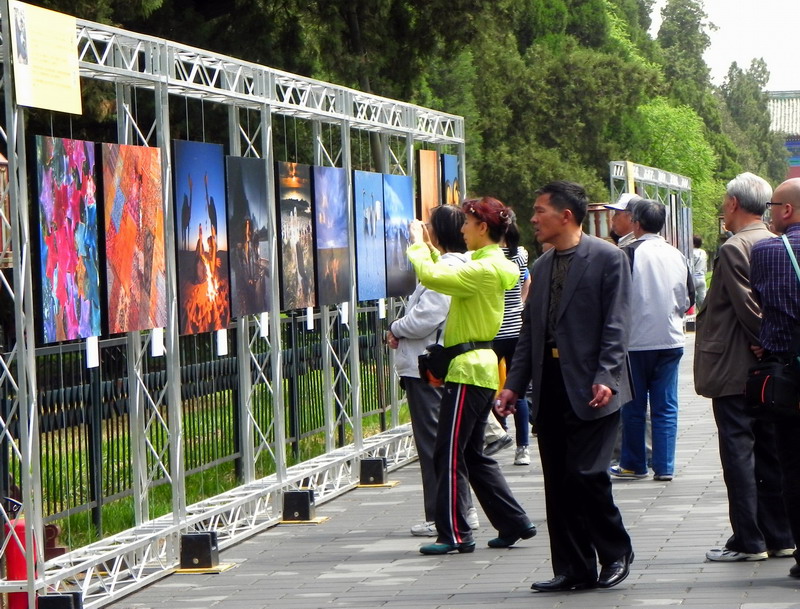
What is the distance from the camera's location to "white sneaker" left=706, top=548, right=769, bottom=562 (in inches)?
296

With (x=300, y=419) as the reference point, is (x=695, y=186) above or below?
above

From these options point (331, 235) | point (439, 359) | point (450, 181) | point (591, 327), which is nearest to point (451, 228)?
point (439, 359)

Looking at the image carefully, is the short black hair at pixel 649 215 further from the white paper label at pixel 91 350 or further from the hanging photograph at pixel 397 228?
the white paper label at pixel 91 350

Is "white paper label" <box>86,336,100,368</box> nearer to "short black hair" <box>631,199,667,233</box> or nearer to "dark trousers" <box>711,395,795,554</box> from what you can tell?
"dark trousers" <box>711,395,795,554</box>

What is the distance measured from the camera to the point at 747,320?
292 inches

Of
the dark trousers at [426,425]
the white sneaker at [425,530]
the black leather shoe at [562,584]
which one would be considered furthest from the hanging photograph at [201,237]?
→ the black leather shoe at [562,584]

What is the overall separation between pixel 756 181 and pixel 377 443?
4.99m

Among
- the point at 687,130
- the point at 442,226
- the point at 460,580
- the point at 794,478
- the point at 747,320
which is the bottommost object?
the point at 460,580

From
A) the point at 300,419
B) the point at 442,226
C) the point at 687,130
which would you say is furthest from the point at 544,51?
the point at 442,226

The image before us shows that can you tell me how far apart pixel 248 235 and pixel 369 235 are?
2.46 m

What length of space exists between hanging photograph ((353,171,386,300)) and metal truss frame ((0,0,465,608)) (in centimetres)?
16

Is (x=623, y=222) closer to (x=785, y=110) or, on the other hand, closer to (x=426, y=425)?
(x=426, y=425)

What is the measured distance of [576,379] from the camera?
6.77 meters

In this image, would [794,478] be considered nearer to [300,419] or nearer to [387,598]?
[387,598]
